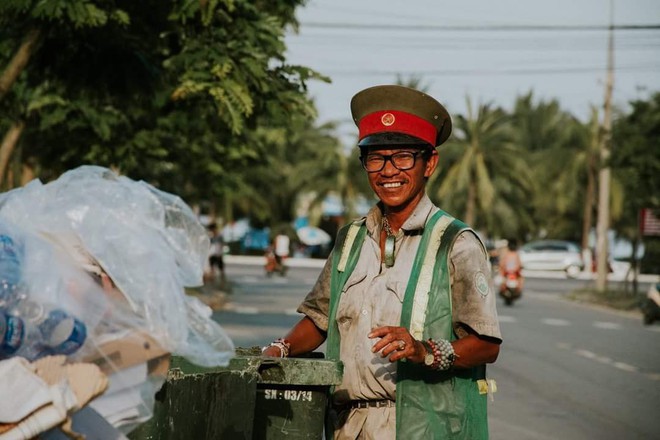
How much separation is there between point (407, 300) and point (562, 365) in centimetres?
1220

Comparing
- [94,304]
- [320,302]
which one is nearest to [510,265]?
[320,302]

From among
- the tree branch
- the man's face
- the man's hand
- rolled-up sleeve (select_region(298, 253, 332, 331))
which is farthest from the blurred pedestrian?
the man's hand

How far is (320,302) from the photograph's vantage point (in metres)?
4.41

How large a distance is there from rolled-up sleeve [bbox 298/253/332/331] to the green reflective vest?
1.57 feet

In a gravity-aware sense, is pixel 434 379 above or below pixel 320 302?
below

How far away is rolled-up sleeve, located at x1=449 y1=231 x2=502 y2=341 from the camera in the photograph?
152 inches

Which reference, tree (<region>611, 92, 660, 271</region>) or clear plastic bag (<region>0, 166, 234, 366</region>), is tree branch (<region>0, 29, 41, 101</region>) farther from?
tree (<region>611, 92, 660, 271</region>)

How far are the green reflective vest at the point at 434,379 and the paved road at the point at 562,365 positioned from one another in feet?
19.4

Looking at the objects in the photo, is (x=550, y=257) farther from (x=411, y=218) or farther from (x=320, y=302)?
(x=411, y=218)

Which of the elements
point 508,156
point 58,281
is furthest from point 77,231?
point 508,156

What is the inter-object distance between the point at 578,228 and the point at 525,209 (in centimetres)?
684

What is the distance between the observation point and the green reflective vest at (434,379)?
389cm

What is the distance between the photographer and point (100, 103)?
12.1 m

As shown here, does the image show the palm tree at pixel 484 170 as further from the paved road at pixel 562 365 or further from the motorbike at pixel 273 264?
the paved road at pixel 562 365
